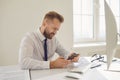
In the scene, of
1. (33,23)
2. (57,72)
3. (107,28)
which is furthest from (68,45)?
(107,28)

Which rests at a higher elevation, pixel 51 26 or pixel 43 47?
pixel 51 26

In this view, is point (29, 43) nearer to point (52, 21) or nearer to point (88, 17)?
point (52, 21)

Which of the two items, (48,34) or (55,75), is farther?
(48,34)

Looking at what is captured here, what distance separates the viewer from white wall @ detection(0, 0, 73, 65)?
2467 mm

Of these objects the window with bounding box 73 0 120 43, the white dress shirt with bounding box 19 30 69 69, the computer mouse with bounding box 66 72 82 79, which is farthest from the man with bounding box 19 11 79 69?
the window with bounding box 73 0 120 43

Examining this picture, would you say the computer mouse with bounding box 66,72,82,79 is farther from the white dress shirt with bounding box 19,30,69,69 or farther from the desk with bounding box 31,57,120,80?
the white dress shirt with bounding box 19,30,69,69

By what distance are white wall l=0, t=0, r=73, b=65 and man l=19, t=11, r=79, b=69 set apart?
92 centimetres

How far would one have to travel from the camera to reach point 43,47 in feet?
5.57

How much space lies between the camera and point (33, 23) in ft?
8.63

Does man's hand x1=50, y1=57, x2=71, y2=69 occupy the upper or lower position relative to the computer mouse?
upper

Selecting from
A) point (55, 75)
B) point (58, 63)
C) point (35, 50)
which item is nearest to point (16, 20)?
point (35, 50)

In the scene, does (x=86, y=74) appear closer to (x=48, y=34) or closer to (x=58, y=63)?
(x=58, y=63)

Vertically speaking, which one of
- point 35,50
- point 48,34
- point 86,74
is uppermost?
point 48,34

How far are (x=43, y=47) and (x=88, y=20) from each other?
1739 millimetres
